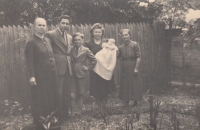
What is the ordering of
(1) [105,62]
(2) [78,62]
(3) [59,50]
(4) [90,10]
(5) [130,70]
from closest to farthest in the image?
(3) [59,50], (2) [78,62], (1) [105,62], (5) [130,70], (4) [90,10]

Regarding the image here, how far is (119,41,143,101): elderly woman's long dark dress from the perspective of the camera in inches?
204

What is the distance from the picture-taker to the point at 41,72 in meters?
4.16

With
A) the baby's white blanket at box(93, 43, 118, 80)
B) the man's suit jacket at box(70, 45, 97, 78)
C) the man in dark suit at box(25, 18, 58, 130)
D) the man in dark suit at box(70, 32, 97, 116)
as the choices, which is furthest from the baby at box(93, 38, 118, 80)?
the man in dark suit at box(25, 18, 58, 130)

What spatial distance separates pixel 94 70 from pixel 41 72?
3.72 feet

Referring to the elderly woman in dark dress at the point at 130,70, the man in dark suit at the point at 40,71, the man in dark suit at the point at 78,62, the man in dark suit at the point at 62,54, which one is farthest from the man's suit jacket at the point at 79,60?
the elderly woman in dark dress at the point at 130,70

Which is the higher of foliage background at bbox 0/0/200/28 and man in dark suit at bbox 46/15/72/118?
foliage background at bbox 0/0/200/28

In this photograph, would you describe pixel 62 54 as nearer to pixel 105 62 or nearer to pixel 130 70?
pixel 105 62

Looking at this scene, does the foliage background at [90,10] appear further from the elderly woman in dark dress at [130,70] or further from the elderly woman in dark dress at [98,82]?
the elderly woman in dark dress at [98,82]

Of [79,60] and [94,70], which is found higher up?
[79,60]

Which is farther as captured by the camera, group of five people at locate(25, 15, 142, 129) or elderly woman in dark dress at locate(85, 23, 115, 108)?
elderly woman in dark dress at locate(85, 23, 115, 108)

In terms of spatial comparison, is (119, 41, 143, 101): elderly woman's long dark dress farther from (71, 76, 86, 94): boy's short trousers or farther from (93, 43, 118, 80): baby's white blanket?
(71, 76, 86, 94): boy's short trousers

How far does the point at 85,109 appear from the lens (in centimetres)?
550

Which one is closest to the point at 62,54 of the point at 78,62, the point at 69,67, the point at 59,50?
the point at 59,50

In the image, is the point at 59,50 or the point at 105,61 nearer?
the point at 59,50
